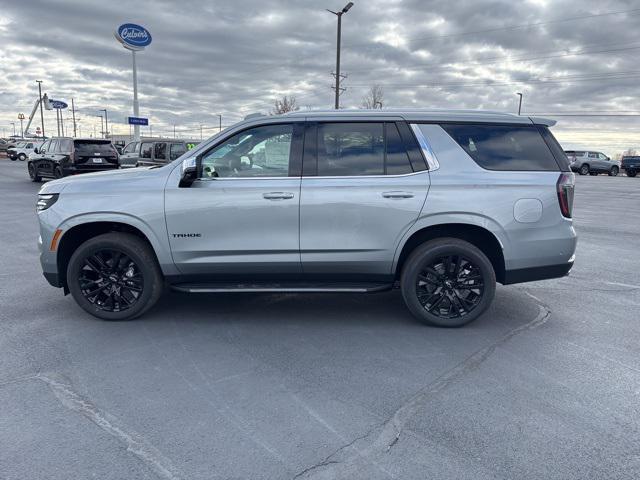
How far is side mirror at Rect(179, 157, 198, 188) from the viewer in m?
4.41

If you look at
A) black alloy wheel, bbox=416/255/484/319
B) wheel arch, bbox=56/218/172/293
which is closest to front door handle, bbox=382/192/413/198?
black alloy wheel, bbox=416/255/484/319

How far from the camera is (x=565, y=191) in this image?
446 cm

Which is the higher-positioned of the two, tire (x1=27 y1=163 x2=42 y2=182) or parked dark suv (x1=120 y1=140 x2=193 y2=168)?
parked dark suv (x1=120 y1=140 x2=193 y2=168)

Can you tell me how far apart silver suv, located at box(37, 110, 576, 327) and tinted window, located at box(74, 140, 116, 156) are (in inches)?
550

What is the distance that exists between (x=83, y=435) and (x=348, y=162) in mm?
2958

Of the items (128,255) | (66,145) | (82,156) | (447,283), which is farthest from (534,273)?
(66,145)

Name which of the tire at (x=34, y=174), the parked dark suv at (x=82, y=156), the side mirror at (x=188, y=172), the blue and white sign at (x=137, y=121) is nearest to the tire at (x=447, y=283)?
the side mirror at (x=188, y=172)

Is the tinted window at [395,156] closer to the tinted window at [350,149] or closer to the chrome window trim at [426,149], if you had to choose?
the tinted window at [350,149]

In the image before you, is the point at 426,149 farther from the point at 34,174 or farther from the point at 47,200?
the point at 34,174

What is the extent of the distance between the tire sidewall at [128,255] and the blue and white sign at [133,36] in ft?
80.6

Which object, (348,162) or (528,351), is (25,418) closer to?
(348,162)

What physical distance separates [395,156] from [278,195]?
1.13 meters

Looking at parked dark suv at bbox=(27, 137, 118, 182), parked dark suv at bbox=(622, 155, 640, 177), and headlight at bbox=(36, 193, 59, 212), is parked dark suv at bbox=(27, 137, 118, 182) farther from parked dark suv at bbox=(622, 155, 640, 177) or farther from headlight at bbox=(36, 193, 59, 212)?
parked dark suv at bbox=(622, 155, 640, 177)

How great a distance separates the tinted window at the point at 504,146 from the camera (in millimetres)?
4523
